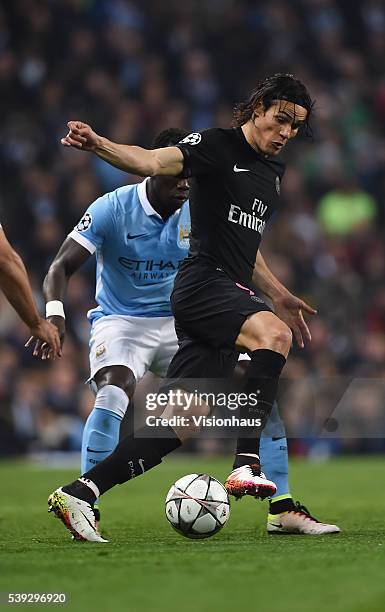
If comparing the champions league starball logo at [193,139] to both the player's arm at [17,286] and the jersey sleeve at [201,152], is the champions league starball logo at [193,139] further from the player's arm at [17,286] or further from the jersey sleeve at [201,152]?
the player's arm at [17,286]

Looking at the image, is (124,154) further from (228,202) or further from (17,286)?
(228,202)

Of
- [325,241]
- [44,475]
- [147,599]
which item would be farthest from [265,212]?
[325,241]

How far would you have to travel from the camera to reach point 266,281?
6293 millimetres

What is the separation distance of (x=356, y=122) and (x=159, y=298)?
9.43m

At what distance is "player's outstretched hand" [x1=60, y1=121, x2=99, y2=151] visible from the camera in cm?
484

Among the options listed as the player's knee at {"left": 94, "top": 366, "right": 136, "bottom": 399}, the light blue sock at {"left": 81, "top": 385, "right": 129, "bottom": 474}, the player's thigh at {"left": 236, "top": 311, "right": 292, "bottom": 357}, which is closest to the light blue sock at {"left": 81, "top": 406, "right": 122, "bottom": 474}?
the light blue sock at {"left": 81, "top": 385, "right": 129, "bottom": 474}

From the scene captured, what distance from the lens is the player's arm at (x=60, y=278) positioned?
604 cm

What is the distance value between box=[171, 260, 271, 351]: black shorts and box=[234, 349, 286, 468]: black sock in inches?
7.4

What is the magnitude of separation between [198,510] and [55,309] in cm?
129

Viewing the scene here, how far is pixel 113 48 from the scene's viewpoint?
1582 centimetres

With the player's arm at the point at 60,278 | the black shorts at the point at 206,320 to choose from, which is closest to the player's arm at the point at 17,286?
the player's arm at the point at 60,278

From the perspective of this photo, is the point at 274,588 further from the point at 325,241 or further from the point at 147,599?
the point at 325,241

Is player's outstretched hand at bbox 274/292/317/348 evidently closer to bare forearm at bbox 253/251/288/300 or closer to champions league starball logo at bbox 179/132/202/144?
bare forearm at bbox 253/251/288/300

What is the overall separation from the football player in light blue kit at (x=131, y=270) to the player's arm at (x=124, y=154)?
48.1 inches
